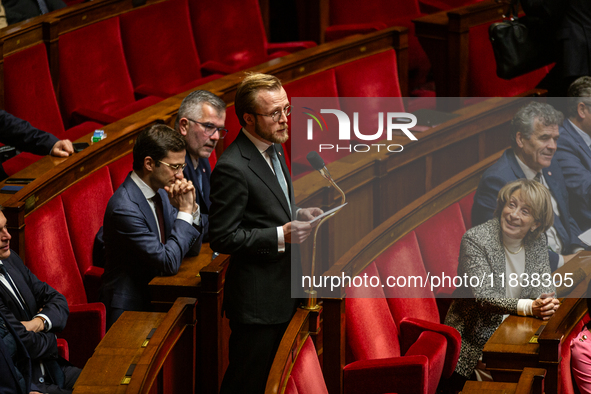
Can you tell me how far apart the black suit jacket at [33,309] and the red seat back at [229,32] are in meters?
0.75

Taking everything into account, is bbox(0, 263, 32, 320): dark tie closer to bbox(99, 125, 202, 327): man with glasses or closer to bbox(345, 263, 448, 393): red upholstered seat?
bbox(99, 125, 202, 327): man with glasses

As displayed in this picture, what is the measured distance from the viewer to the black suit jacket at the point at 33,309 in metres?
0.60

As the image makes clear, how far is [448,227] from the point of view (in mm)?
828

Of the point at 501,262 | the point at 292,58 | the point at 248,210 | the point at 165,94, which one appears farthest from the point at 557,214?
the point at 165,94

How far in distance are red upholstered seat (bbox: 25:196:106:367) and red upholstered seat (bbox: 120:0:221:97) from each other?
18.1 inches

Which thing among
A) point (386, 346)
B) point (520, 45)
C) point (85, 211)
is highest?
point (520, 45)

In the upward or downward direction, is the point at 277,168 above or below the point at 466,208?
above

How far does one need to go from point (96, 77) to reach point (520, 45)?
662 millimetres

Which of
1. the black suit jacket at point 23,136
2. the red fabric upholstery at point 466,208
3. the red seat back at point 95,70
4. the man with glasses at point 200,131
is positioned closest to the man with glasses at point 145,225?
the man with glasses at point 200,131

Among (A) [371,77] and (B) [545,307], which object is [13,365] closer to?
(B) [545,307]

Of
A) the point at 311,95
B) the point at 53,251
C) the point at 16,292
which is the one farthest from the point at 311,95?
the point at 16,292

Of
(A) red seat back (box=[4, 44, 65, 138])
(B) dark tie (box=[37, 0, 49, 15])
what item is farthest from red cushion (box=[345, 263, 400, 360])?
(B) dark tie (box=[37, 0, 49, 15])

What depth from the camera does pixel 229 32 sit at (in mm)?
1378

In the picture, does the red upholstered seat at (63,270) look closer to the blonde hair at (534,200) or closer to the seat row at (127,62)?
the seat row at (127,62)
